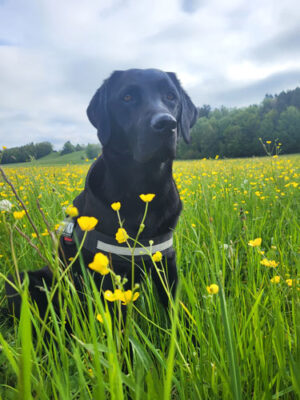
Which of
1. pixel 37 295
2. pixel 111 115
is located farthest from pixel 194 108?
pixel 37 295

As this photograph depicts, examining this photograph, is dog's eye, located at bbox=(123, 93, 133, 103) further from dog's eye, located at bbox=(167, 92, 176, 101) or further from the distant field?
the distant field

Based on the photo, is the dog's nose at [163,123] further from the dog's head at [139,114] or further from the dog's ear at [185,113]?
the dog's ear at [185,113]

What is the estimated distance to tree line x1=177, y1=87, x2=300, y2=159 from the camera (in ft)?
124

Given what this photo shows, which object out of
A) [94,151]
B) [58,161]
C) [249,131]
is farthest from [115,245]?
[249,131]

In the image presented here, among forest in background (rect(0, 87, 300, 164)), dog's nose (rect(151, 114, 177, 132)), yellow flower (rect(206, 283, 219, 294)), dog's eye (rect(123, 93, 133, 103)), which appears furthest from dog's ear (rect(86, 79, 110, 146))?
forest in background (rect(0, 87, 300, 164))

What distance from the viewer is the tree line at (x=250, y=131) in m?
37.9

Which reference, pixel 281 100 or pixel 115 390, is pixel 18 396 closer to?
pixel 115 390

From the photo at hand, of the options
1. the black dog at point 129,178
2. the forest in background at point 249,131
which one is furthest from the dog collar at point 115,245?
the forest in background at point 249,131

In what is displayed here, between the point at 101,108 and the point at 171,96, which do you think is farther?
the point at 171,96

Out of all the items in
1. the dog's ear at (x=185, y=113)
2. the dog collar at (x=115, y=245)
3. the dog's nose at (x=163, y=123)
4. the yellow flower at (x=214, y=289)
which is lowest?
the dog collar at (x=115, y=245)

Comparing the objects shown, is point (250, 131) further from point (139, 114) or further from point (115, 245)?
point (115, 245)

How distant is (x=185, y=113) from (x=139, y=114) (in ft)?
1.90

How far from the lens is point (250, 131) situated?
41156mm

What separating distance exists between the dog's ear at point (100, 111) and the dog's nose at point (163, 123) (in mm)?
393
